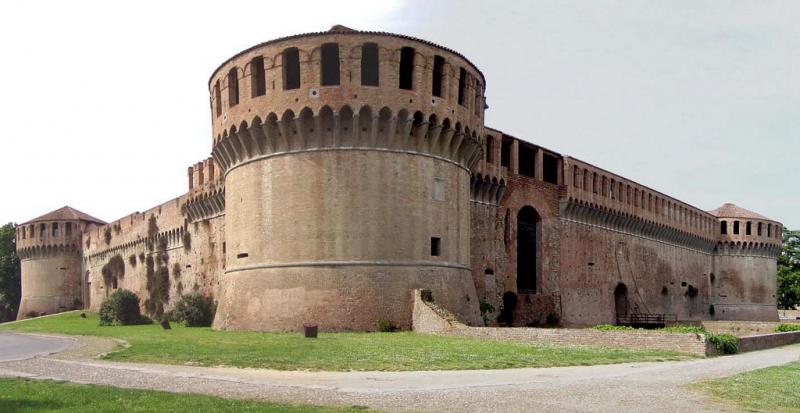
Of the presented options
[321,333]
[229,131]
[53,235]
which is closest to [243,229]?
[229,131]

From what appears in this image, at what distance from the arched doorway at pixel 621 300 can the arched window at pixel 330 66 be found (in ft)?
99.7

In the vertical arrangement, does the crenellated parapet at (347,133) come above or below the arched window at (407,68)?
below

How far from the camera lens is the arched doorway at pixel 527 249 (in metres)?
41.2

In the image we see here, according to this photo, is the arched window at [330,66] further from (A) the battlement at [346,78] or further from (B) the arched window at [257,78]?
(B) the arched window at [257,78]

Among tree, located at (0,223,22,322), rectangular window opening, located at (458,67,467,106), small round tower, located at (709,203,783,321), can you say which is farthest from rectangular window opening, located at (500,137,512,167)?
tree, located at (0,223,22,322)

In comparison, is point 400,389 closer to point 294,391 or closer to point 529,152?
point 294,391

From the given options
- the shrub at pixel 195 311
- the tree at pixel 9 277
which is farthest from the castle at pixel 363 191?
the tree at pixel 9 277

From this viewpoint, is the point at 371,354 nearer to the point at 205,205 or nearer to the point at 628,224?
the point at 205,205

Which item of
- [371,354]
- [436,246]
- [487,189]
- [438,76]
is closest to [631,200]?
[487,189]

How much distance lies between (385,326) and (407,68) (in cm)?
1081

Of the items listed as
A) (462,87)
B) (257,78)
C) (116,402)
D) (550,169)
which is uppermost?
(257,78)

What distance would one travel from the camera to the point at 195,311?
37.6 meters

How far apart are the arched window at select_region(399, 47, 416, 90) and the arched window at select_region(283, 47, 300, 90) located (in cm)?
425

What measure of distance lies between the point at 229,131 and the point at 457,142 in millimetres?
9712
